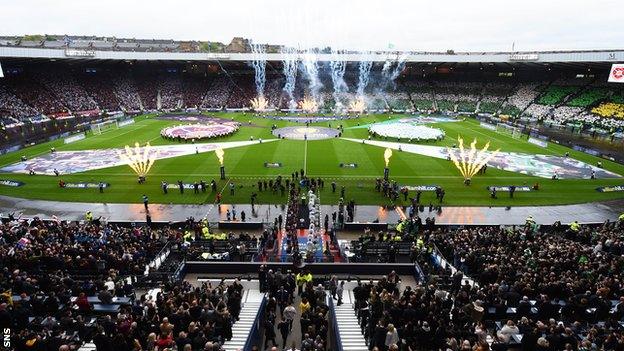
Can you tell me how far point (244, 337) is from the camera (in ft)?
45.4

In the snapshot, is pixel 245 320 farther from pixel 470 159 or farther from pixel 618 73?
pixel 618 73

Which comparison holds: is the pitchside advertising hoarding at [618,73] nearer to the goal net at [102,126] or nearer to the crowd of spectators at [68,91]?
the goal net at [102,126]

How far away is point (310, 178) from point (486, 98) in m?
71.2

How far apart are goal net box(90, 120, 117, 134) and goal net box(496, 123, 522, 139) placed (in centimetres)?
6625

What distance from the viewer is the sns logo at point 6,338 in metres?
11.4

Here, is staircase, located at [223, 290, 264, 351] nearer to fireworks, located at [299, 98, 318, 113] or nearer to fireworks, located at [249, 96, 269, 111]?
fireworks, located at [299, 98, 318, 113]

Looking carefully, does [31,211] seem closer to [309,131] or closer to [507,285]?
[507,285]

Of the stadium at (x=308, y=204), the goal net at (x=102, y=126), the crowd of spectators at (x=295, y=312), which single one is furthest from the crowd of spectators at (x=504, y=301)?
the goal net at (x=102, y=126)

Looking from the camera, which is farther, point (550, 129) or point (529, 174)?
point (550, 129)

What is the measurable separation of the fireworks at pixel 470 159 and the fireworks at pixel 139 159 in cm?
3328

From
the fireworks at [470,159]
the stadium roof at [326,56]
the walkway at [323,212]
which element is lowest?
the walkway at [323,212]

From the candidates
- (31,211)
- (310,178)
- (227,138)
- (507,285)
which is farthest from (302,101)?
(507,285)

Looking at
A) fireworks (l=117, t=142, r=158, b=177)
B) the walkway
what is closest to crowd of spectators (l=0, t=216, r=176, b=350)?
the walkway

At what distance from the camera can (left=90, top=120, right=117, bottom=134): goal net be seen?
67.3m
